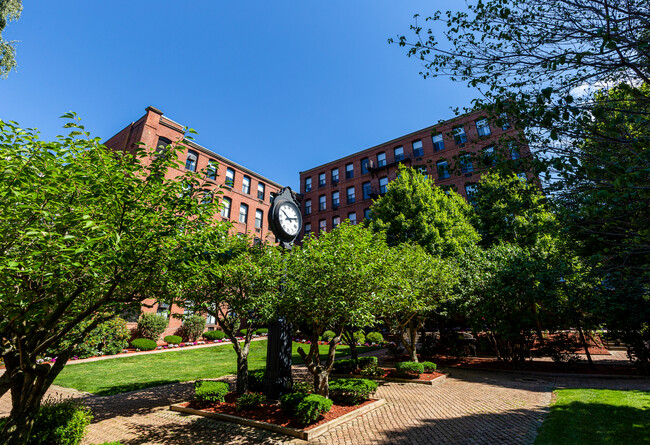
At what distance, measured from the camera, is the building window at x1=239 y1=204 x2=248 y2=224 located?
119 ft

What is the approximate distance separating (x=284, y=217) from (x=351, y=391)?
605cm

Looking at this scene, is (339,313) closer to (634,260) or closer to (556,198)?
(556,198)

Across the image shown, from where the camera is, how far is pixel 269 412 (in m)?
8.55

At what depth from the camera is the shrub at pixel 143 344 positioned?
2122cm

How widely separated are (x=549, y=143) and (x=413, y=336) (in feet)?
40.5

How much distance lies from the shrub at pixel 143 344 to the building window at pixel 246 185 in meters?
20.4

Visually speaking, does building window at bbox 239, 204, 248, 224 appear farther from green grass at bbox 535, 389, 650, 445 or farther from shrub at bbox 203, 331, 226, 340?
green grass at bbox 535, 389, 650, 445

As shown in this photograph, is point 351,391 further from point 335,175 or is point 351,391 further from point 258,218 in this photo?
point 335,175

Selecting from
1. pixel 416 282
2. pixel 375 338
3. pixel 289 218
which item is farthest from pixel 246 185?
pixel 416 282

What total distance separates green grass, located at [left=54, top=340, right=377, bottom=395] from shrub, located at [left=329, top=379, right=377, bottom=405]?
767cm

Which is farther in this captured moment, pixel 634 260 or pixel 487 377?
pixel 487 377

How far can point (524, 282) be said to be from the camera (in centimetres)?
1412

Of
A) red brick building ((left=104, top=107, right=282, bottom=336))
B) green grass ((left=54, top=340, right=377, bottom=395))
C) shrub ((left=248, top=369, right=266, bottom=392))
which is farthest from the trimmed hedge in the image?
red brick building ((left=104, top=107, right=282, bottom=336))

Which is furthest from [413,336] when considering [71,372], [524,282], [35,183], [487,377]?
[71,372]
